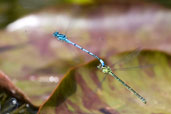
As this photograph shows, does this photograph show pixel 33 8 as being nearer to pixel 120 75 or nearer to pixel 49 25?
pixel 49 25

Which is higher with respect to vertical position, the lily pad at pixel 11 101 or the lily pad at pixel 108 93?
the lily pad at pixel 108 93

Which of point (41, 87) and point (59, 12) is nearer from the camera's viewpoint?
point (41, 87)

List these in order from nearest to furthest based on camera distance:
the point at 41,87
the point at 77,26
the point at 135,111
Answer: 1. the point at 135,111
2. the point at 41,87
3. the point at 77,26

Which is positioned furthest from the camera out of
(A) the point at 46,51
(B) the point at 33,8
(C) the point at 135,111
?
(B) the point at 33,8

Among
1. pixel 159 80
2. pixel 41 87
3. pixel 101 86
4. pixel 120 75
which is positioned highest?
pixel 159 80

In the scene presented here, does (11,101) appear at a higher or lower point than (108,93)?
lower

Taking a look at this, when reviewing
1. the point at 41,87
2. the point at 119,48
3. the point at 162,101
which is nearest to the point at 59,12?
the point at 119,48

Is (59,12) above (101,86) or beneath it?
above

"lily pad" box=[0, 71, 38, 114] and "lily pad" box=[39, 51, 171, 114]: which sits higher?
"lily pad" box=[39, 51, 171, 114]
